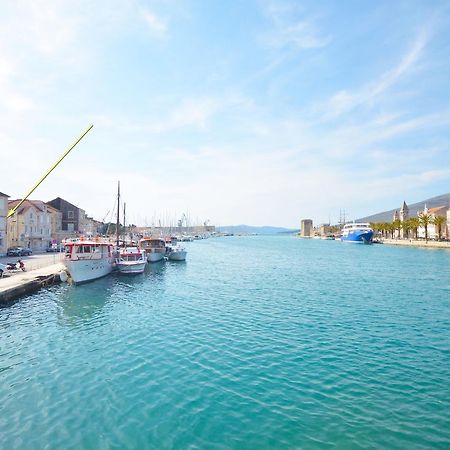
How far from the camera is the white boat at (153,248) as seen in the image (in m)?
67.3

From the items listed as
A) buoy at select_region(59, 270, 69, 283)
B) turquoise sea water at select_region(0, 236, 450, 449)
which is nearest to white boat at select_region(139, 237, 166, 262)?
buoy at select_region(59, 270, 69, 283)

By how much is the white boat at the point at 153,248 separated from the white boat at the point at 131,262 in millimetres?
13454

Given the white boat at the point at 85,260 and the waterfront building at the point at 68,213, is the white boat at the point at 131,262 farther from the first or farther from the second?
the waterfront building at the point at 68,213

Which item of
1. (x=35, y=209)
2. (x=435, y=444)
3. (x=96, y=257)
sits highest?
(x=35, y=209)

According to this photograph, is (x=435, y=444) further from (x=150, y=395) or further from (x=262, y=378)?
(x=150, y=395)

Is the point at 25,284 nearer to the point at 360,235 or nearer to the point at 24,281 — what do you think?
the point at 24,281

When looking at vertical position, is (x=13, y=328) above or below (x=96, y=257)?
below

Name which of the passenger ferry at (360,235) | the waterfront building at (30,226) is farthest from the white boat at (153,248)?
the passenger ferry at (360,235)

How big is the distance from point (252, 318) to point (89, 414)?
14310 millimetres

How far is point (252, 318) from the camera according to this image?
78.8 ft

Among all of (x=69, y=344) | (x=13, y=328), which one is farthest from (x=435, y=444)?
(x=13, y=328)

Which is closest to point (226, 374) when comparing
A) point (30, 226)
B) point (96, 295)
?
point (96, 295)

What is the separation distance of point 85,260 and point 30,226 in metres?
42.7

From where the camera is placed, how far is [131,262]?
49.2 meters
